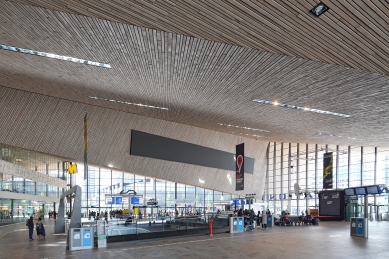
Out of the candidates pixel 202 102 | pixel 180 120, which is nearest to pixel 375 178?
pixel 180 120

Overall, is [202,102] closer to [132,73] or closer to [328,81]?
[132,73]

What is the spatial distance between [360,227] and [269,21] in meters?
14.2

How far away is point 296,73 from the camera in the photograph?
12.7 m

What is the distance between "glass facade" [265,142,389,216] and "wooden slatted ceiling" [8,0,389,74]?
25.1m

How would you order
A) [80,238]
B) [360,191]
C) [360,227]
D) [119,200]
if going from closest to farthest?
1. [80,238]
2. [360,227]
3. [360,191]
4. [119,200]

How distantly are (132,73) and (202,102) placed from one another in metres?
5.60

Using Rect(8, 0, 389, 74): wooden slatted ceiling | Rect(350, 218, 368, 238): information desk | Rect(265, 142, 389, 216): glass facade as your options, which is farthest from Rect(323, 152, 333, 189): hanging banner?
Rect(8, 0, 389, 74): wooden slatted ceiling

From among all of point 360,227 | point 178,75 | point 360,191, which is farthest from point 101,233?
point 360,191

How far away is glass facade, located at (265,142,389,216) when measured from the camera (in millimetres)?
32812

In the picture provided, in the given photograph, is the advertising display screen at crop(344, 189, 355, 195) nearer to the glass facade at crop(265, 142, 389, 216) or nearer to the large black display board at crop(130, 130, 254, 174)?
the glass facade at crop(265, 142, 389, 216)

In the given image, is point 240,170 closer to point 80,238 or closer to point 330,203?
point 80,238

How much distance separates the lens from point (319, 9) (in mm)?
7770

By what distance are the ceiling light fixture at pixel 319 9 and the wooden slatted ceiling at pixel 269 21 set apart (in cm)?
11

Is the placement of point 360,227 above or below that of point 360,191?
below
